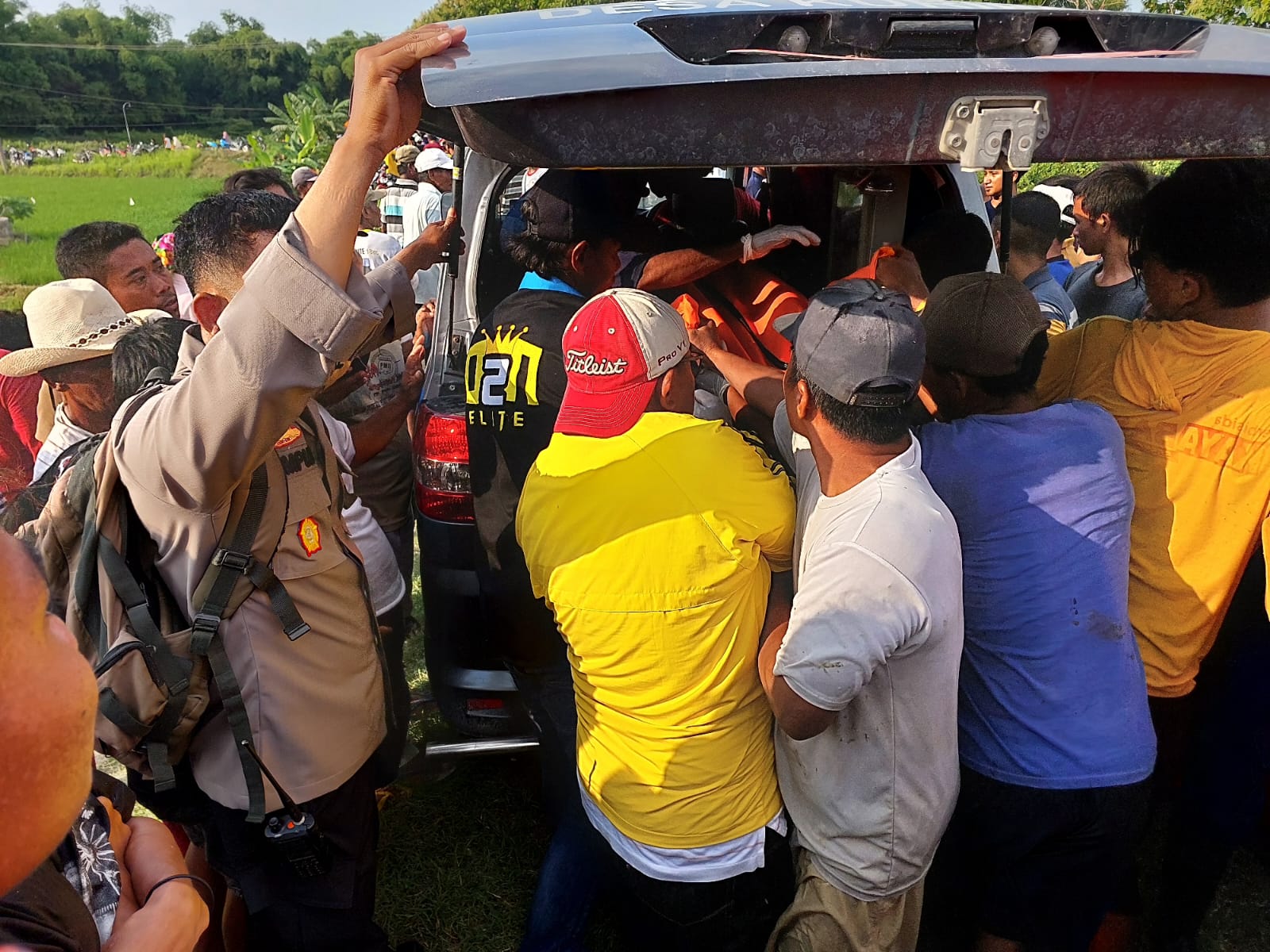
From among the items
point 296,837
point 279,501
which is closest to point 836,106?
point 279,501

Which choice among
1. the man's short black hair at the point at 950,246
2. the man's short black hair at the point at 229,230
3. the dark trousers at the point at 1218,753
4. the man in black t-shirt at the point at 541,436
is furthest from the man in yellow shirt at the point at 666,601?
the man's short black hair at the point at 950,246

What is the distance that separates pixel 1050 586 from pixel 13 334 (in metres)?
5.08

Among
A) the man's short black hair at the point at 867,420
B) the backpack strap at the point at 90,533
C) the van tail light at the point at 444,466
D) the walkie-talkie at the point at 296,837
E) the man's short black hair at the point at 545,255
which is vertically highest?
the man's short black hair at the point at 545,255

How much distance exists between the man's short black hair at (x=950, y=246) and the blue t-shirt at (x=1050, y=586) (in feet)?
4.14

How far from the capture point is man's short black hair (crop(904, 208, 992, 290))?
2.94 meters

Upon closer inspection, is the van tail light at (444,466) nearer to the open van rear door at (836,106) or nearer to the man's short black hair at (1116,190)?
the open van rear door at (836,106)

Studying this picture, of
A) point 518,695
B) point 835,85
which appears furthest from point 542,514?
point 518,695

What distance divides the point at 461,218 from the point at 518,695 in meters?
1.69

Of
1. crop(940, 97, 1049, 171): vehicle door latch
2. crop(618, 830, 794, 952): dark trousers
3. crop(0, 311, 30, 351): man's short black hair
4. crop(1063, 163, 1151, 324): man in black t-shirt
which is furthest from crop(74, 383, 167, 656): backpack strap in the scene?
crop(1063, 163, 1151, 324): man in black t-shirt

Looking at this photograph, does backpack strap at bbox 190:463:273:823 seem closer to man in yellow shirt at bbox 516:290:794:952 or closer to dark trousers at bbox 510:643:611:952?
man in yellow shirt at bbox 516:290:794:952

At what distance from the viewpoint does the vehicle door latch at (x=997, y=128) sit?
1.33m

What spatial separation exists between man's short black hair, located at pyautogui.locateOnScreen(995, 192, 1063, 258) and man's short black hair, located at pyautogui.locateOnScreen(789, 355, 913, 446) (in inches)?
132

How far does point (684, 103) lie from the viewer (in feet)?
4.30

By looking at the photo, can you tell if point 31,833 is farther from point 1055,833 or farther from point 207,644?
point 1055,833
